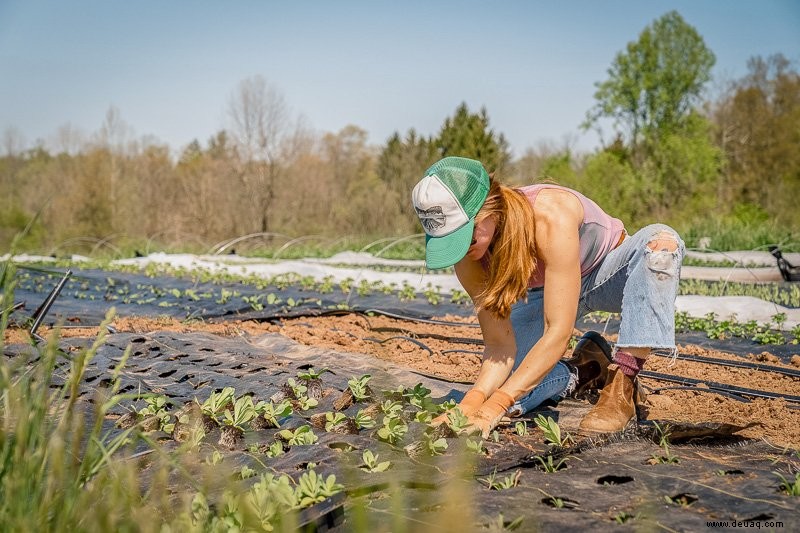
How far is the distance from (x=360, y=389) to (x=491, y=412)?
23.0 inches

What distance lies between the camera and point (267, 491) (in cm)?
165

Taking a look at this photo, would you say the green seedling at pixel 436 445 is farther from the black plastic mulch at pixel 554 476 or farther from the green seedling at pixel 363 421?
the green seedling at pixel 363 421

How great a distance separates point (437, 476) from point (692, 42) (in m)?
32.0

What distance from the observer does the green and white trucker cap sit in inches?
→ 90.5

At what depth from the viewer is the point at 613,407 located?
256 cm

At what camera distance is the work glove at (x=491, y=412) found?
2.37 metres

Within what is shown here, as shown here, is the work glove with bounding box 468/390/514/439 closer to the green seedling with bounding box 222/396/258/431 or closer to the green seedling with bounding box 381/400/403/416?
the green seedling with bounding box 381/400/403/416

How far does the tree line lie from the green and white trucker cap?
11810 millimetres

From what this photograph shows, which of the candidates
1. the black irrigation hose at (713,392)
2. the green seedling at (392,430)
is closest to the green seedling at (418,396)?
the green seedling at (392,430)

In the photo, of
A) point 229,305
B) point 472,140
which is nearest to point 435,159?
point 472,140

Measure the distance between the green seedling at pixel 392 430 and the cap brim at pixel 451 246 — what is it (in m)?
0.53

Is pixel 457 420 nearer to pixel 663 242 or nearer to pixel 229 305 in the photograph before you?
pixel 663 242

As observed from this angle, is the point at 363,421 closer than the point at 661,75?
Yes

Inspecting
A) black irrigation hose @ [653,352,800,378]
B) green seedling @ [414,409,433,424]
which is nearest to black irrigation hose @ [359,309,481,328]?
black irrigation hose @ [653,352,800,378]
